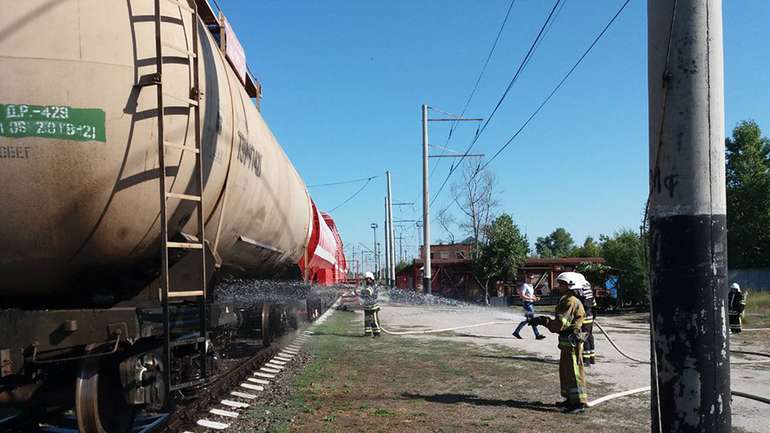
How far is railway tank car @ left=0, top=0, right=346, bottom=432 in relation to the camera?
4.30 m

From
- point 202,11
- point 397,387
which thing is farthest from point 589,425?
point 202,11

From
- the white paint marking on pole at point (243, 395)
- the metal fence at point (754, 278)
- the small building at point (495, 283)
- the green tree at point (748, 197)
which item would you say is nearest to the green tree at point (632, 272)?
the small building at point (495, 283)

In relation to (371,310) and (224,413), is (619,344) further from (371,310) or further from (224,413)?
(224,413)

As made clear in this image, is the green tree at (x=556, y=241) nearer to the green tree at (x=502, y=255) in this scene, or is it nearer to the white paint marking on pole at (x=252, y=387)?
the green tree at (x=502, y=255)

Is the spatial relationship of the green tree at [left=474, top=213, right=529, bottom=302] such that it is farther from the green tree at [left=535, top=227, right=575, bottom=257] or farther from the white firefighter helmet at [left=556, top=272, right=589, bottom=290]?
the green tree at [left=535, top=227, right=575, bottom=257]

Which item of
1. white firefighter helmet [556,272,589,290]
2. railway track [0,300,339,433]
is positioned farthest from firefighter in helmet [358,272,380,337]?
white firefighter helmet [556,272,589,290]

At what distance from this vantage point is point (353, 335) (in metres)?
15.5

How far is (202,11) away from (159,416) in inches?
180

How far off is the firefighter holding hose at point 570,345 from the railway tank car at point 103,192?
13.0 ft

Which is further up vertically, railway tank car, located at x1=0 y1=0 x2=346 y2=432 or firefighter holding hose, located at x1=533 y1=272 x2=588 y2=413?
railway tank car, located at x1=0 y1=0 x2=346 y2=432

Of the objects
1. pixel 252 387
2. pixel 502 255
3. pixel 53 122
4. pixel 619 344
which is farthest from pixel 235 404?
pixel 502 255

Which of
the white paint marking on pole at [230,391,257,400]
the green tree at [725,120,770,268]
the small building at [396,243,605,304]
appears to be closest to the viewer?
the white paint marking on pole at [230,391,257,400]

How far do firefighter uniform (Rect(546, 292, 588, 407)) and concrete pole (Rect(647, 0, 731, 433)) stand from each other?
363cm

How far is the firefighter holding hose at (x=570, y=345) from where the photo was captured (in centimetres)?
693
